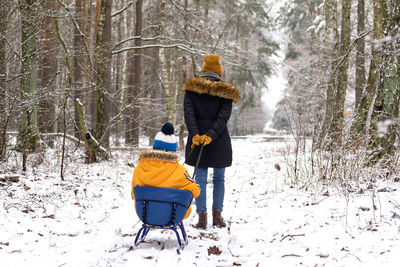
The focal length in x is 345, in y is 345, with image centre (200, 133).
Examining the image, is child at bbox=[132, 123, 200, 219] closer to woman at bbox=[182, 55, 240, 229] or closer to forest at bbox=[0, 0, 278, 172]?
woman at bbox=[182, 55, 240, 229]

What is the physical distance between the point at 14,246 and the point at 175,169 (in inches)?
71.9

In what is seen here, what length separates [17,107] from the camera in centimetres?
573

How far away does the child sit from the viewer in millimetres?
3369

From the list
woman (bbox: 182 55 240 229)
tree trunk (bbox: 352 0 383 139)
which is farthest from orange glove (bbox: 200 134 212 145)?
tree trunk (bbox: 352 0 383 139)

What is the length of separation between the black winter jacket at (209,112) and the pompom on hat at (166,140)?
679 millimetres

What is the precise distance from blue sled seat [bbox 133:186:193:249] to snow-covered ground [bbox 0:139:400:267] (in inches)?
12.8

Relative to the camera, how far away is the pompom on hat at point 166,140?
3.44m

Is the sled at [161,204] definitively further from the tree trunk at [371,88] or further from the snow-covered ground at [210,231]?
the tree trunk at [371,88]

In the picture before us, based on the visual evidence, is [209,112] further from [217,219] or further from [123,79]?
[123,79]

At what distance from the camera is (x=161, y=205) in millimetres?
3393

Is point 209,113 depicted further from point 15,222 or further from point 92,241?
point 15,222

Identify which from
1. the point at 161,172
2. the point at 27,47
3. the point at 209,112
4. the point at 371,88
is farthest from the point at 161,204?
the point at 27,47

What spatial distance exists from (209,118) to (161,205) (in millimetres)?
1332

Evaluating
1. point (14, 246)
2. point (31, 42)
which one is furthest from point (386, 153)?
point (31, 42)
